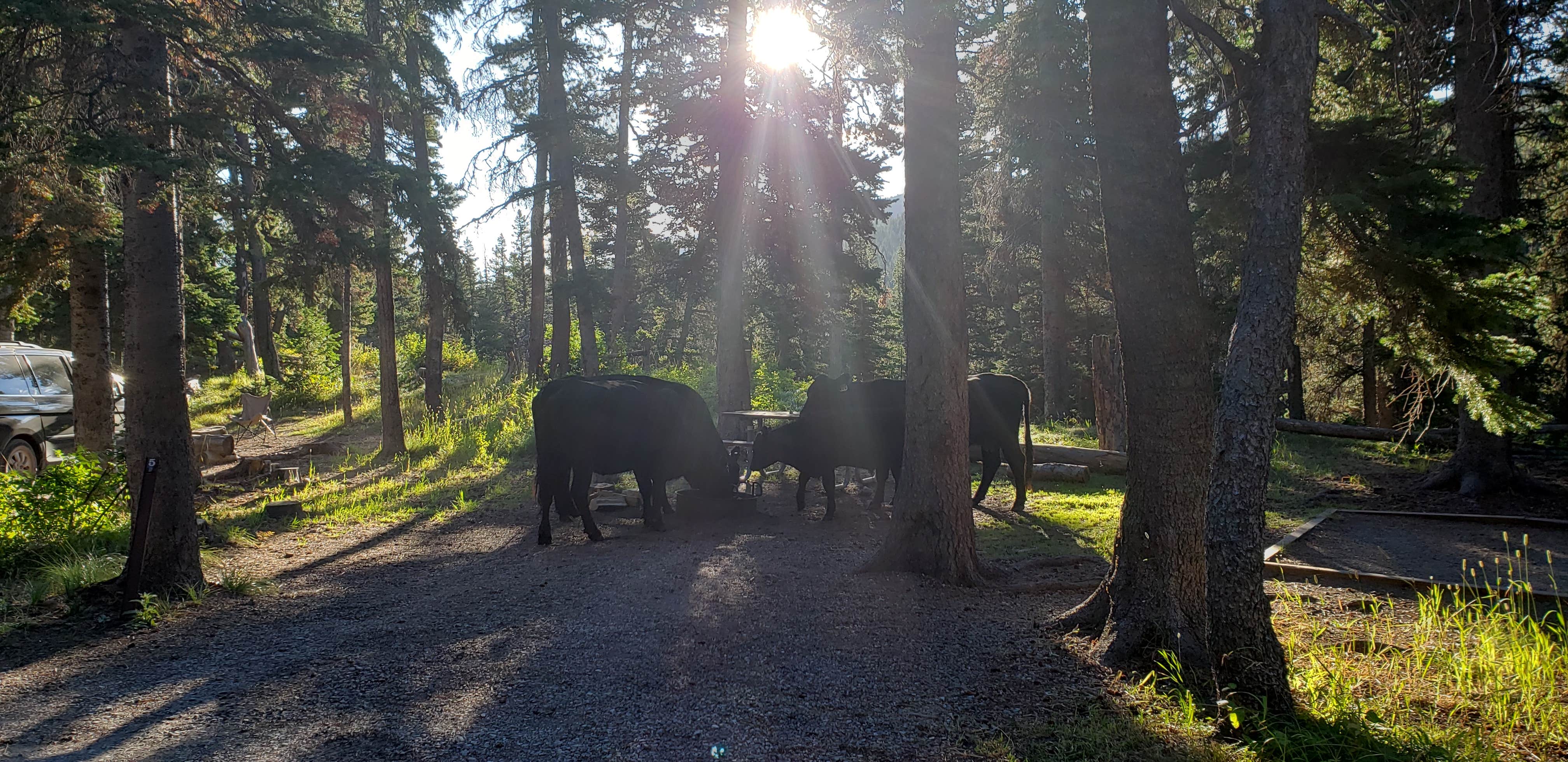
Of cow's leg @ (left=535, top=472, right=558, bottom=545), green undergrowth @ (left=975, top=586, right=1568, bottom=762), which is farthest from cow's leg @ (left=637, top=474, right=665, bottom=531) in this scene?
green undergrowth @ (left=975, top=586, right=1568, bottom=762)

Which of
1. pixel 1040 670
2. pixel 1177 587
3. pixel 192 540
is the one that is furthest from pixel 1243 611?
pixel 192 540

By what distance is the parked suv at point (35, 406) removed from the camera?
475 inches

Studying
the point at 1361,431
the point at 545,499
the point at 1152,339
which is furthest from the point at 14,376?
the point at 1361,431

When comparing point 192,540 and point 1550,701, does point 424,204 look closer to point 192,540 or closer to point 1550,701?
point 192,540

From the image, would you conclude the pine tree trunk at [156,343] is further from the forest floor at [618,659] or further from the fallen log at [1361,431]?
the fallen log at [1361,431]

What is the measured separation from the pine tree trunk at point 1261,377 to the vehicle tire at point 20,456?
14786 mm

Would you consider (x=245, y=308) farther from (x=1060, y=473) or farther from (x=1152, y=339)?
(x=1152, y=339)

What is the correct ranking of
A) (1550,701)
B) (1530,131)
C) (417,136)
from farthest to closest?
1. (417,136)
2. (1530,131)
3. (1550,701)

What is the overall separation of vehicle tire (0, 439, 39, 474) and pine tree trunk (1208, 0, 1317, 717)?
14.8 m

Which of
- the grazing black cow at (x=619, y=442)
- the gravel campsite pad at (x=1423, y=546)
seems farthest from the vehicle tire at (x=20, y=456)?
the gravel campsite pad at (x=1423, y=546)

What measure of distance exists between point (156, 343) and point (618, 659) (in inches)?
216

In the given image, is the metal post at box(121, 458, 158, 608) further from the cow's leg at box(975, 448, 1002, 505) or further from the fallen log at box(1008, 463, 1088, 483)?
the fallen log at box(1008, 463, 1088, 483)

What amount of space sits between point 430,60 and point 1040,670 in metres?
17.8

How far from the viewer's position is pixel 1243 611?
397cm
